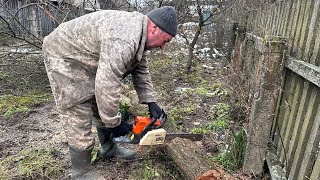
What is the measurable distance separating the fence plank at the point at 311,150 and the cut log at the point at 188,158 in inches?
32.4

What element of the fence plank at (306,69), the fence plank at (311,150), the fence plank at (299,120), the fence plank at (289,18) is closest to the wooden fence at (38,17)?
the fence plank at (289,18)

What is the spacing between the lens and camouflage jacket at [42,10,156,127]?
2172 mm

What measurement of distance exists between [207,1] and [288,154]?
200 inches

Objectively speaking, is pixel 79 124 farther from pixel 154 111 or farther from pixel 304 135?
pixel 304 135

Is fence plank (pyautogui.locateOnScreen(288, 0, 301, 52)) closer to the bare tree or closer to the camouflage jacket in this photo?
the camouflage jacket

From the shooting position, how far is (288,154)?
237 cm

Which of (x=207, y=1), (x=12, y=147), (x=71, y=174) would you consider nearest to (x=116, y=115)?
(x=71, y=174)

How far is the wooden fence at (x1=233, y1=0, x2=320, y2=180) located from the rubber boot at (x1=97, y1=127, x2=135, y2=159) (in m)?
1.38

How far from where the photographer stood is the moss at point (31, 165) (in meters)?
2.94

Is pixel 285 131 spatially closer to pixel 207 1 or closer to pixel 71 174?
pixel 71 174

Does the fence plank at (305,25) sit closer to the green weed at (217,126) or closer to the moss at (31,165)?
the green weed at (217,126)

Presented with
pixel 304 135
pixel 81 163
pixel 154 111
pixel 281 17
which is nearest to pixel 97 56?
pixel 154 111

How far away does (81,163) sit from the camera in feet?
9.39

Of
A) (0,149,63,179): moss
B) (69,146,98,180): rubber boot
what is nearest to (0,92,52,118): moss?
(0,149,63,179): moss
